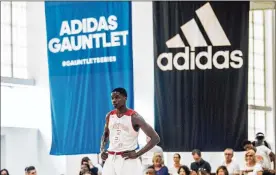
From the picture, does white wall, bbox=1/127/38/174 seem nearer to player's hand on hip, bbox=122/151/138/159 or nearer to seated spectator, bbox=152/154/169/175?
seated spectator, bbox=152/154/169/175

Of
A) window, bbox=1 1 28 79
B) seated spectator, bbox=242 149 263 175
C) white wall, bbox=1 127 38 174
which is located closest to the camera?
seated spectator, bbox=242 149 263 175

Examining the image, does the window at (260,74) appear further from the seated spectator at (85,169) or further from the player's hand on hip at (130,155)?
the player's hand on hip at (130,155)

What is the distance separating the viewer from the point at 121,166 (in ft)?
40.7

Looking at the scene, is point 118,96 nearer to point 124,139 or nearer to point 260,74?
point 124,139

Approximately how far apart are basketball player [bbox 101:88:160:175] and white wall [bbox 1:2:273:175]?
1073 centimetres

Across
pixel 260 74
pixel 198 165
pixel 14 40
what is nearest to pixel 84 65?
→ pixel 198 165

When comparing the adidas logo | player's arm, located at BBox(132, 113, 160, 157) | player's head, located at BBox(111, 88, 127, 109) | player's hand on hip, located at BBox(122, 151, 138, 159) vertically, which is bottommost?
player's hand on hip, located at BBox(122, 151, 138, 159)

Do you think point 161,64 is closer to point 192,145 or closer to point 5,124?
point 192,145

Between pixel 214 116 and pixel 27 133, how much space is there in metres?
8.01

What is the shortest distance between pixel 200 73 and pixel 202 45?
1.85ft

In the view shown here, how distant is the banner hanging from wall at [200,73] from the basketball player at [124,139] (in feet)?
20.9

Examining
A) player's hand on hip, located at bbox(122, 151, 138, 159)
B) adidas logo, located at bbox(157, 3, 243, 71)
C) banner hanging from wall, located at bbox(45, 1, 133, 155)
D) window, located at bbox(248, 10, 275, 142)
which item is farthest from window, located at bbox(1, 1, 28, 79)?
player's hand on hip, located at bbox(122, 151, 138, 159)

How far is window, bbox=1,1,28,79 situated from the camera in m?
25.8

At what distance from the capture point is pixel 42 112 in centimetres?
2612
